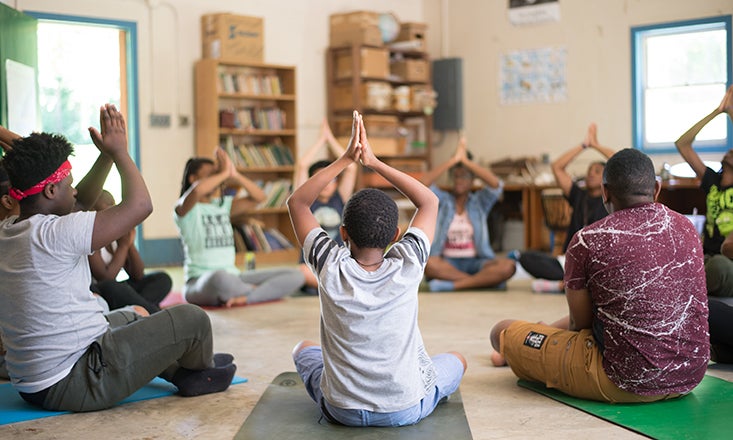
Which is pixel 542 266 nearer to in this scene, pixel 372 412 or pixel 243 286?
pixel 243 286

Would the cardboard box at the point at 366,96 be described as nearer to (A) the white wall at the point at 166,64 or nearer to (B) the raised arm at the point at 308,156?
(A) the white wall at the point at 166,64

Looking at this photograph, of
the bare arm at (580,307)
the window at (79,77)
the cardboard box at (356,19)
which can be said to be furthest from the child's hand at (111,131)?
the cardboard box at (356,19)

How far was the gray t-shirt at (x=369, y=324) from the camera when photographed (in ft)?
8.37

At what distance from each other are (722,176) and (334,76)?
232 inches

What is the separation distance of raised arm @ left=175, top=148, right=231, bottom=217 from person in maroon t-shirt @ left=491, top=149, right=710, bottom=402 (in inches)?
111

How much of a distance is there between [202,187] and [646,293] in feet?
10.5

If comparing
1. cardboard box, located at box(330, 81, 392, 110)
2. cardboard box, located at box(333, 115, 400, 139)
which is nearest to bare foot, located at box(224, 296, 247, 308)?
cardboard box, located at box(333, 115, 400, 139)

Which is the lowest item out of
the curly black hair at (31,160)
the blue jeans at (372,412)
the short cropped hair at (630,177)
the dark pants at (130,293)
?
the blue jeans at (372,412)

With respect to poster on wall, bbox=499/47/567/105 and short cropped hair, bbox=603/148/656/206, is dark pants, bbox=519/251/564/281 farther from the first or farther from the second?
poster on wall, bbox=499/47/567/105

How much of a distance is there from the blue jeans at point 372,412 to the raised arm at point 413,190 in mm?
503

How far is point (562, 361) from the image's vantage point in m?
2.99

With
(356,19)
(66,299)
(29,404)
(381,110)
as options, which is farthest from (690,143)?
(356,19)

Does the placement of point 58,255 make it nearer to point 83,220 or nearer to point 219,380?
point 83,220

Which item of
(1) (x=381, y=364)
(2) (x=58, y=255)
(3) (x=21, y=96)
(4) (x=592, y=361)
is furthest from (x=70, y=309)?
(3) (x=21, y=96)
